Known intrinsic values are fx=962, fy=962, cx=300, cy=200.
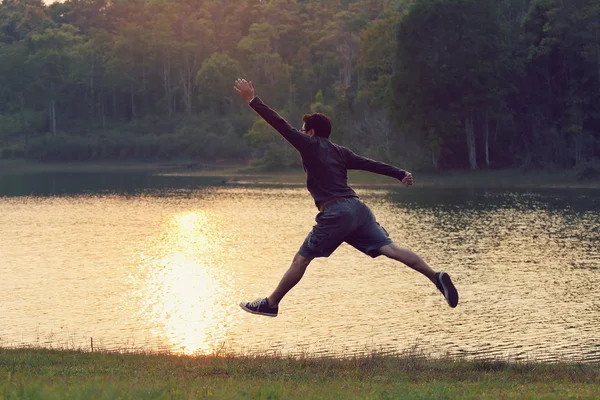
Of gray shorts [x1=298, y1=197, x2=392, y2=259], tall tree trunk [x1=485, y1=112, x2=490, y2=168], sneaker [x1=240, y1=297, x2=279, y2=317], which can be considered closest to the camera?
gray shorts [x1=298, y1=197, x2=392, y2=259]

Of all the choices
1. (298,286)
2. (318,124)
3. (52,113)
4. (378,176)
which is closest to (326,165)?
(318,124)

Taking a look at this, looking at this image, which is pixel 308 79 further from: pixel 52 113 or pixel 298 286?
pixel 298 286

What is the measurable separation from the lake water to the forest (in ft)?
57.6

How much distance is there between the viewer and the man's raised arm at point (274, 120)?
1024cm

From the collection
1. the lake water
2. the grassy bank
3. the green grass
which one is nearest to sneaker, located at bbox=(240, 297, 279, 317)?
the green grass

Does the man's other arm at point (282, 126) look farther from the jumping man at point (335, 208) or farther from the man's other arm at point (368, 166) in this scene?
the man's other arm at point (368, 166)

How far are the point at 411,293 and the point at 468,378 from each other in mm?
13342

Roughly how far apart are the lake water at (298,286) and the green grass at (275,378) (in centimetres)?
340

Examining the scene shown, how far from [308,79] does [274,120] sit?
11561 cm

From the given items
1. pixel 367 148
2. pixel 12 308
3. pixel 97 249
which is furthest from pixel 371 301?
pixel 367 148

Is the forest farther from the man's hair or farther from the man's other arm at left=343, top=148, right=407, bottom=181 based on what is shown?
the man's hair

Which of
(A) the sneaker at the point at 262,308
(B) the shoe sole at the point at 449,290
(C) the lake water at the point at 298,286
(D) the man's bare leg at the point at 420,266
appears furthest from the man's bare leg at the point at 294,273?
(C) the lake water at the point at 298,286

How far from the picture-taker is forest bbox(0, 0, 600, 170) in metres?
70.4

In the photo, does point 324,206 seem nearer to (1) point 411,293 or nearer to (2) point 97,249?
(1) point 411,293
